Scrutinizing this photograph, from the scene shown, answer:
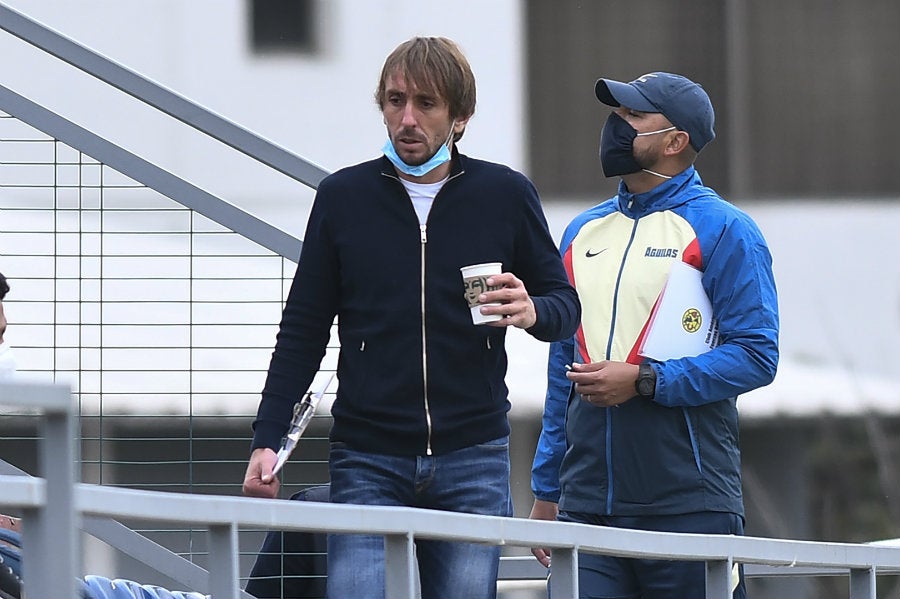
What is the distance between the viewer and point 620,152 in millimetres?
4113

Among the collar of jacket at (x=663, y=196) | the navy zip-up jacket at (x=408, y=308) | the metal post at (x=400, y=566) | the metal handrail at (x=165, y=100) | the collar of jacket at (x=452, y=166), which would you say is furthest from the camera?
the metal handrail at (x=165, y=100)

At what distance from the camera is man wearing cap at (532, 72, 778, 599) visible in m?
3.88

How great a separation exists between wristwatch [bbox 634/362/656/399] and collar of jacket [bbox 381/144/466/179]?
654 mm

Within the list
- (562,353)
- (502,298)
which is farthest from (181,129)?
(502,298)

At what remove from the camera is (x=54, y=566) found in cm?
215

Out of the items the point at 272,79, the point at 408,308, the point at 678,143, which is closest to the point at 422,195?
the point at 408,308

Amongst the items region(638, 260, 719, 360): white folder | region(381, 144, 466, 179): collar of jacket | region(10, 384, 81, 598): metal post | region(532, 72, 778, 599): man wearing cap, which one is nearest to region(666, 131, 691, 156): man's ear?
region(532, 72, 778, 599): man wearing cap

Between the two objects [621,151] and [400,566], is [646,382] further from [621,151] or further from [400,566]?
[400,566]

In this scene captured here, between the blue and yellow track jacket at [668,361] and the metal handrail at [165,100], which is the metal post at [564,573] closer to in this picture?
the blue and yellow track jacket at [668,361]

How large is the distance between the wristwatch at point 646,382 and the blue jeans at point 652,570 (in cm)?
28

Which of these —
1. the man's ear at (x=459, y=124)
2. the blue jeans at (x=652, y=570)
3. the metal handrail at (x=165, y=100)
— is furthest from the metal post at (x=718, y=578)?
the metal handrail at (x=165, y=100)

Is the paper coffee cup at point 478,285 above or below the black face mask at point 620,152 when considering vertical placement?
below

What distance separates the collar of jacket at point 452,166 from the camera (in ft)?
11.7

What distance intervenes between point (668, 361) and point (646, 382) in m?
0.08
